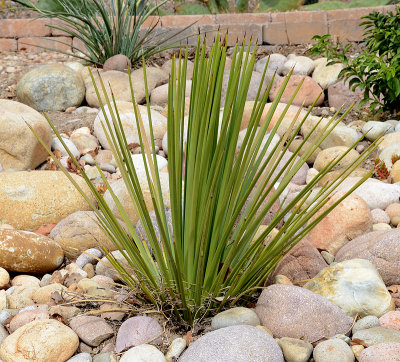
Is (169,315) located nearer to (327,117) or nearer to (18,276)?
(18,276)

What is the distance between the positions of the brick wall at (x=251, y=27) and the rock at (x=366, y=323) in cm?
522

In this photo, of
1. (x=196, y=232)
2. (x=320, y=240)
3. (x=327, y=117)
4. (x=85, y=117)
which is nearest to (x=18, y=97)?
(x=85, y=117)

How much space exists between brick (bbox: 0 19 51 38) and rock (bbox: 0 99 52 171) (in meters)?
3.36

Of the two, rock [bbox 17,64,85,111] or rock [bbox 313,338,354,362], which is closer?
rock [bbox 313,338,354,362]

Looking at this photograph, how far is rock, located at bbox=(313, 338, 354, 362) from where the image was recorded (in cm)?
203

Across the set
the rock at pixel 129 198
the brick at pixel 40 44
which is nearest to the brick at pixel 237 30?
the brick at pixel 40 44

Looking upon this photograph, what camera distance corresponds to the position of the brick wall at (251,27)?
7.15m

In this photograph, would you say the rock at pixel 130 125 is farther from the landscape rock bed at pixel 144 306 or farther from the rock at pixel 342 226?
the rock at pixel 342 226

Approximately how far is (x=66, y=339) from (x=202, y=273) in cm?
64

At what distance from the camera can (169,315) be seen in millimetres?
2232

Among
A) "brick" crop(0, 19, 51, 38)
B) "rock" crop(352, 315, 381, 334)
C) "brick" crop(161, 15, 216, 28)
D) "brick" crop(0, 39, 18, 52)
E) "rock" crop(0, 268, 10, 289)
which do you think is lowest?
"rock" crop(0, 268, 10, 289)

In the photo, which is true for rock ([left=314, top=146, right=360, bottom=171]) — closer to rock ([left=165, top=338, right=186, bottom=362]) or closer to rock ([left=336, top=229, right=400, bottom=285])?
rock ([left=336, top=229, right=400, bottom=285])

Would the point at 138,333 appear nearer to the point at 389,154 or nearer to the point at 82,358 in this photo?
the point at 82,358

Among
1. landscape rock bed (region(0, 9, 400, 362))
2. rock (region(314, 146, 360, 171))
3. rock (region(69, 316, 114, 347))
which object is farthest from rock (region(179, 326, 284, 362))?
rock (region(314, 146, 360, 171))
